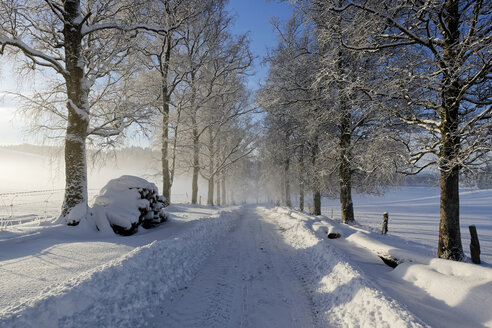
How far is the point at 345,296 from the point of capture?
4207 millimetres

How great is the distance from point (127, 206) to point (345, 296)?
6794mm

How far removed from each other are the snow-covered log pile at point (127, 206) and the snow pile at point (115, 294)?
2365 mm

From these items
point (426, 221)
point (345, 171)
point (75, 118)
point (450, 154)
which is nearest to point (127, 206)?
point (75, 118)

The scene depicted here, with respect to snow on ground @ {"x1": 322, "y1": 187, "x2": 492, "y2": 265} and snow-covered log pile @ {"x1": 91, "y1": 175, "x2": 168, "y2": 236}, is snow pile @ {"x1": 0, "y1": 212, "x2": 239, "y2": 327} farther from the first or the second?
snow on ground @ {"x1": 322, "y1": 187, "x2": 492, "y2": 265}

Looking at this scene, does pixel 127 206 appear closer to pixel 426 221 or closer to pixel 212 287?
pixel 212 287

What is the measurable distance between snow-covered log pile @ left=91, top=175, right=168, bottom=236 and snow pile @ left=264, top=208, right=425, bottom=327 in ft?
17.3

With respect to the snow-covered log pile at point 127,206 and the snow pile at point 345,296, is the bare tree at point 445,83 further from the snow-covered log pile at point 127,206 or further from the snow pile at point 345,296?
the snow-covered log pile at point 127,206

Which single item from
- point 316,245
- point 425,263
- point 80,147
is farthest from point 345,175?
point 80,147

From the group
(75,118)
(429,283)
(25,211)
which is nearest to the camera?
(429,283)

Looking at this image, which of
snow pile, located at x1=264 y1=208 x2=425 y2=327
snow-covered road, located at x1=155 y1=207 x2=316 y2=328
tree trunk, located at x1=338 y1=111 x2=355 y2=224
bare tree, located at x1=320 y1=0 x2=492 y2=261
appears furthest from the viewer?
tree trunk, located at x1=338 y1=111 x2=355 y2=224

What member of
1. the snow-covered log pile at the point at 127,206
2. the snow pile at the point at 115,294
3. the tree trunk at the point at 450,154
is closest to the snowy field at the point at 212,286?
the snow pile at the point at 115,294

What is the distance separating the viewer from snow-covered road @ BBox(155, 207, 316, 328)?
374 centimetres

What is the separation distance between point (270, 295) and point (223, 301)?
936mm

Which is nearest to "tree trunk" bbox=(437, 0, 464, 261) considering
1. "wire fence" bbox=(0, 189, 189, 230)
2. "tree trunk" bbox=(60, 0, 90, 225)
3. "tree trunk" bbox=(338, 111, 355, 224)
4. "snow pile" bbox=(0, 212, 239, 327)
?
"tree trunk" bbox=(338, 111, 355, 224)
